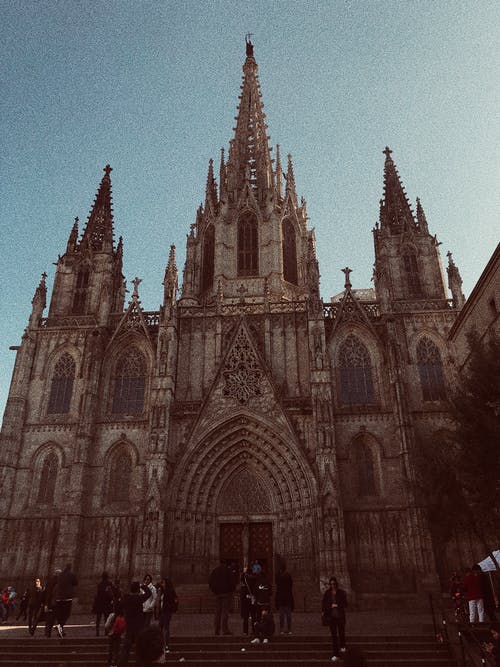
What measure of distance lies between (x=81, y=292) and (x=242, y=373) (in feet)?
43.5

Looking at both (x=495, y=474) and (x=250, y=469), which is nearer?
(x=495, y=474)

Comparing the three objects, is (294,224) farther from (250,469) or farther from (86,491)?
(86,491)

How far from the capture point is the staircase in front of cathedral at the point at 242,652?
11396 millimetres

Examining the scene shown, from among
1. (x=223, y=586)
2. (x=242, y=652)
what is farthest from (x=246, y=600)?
(x=242, y=652)

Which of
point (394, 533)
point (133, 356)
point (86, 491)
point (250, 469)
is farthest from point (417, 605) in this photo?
point (133, 356)

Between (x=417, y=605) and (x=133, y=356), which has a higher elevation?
(x=133, y=356)

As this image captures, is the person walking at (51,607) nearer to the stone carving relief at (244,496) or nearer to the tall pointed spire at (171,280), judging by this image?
the stone carving relief at (244,496)

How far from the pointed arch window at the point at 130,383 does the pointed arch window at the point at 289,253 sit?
12.0m

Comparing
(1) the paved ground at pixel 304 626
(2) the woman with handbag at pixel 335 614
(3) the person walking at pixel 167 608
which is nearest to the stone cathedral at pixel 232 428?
(1) the paved ground at pixel 304 626

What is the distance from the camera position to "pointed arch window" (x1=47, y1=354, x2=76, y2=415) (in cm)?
2973

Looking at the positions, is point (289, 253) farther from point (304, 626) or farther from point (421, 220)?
point (304, 626)

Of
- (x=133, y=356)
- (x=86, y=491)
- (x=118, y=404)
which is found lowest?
(x=86, y=491)

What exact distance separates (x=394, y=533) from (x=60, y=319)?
22891mm

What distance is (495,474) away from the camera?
1516cm
